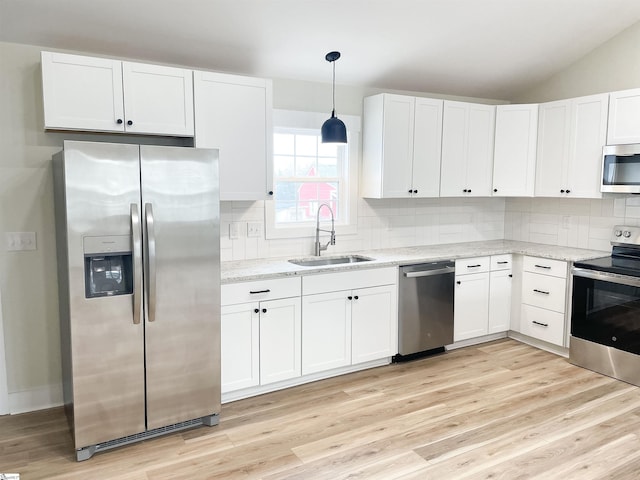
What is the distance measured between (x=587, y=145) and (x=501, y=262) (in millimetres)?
1219

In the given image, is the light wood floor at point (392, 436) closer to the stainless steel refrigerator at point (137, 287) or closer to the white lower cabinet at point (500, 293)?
the stainless steel refrigerator at point (137, 287)

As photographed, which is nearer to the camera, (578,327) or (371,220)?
(578,327)

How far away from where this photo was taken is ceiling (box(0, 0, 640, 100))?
9.66 ft

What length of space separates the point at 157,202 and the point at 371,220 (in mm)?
2241

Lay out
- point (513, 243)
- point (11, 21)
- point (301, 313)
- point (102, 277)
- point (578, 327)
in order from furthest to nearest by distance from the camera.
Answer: point (513, 243)
point (578, 327)
point (301, 313)
point (11, 21)
point (102, 277)

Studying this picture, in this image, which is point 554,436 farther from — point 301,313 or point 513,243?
point 513,243

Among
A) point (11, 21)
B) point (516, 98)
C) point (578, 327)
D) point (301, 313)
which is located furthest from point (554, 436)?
point (11, 21)

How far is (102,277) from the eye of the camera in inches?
105

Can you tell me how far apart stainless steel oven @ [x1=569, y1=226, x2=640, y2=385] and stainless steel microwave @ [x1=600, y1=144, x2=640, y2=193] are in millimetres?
480

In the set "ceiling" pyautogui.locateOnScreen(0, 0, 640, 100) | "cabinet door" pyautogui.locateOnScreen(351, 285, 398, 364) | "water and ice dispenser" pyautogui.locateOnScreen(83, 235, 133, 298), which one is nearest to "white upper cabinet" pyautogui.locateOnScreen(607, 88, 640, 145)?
"ceiling" pyautogui.locateOnScreen(0, 0, 640, 100)

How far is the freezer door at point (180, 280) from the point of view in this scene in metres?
2.72

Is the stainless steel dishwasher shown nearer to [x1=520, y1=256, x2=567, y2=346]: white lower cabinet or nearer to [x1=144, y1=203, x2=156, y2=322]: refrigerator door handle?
[x1=520, y1=256, x2=567, y2=346]: white lower cabinet

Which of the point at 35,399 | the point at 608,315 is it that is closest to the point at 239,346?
the point at 35,399

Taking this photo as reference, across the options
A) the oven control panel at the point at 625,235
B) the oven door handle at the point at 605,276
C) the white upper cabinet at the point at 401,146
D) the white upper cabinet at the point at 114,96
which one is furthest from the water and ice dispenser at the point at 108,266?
the oven control panel at the point at 625,235
